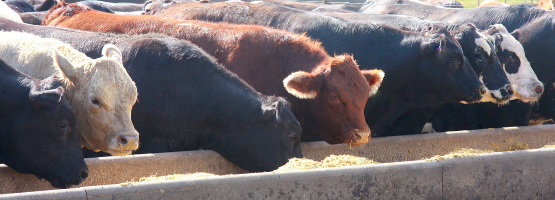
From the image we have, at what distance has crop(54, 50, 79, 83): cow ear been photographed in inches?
154

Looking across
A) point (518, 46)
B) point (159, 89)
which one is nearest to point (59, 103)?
point (159, 89)

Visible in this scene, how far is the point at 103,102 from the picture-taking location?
12.5 ft

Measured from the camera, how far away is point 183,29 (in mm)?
5574

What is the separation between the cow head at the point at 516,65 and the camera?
638cm

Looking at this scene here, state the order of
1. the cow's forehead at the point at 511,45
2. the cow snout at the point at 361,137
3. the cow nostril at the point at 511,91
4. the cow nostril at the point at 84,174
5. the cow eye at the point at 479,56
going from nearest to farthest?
1. the cow nostril at the point at 84,174
2. the cow snout at the point at 361,137
3. the cow nostril at the point at 511,91
4. the cow eye at the point at 479,56
5. the cow's forehead at the point at 511,45

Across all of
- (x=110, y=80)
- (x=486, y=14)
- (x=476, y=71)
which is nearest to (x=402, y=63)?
(x=476, y=71)

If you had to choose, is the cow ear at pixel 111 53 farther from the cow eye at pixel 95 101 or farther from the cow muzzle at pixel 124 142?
the cow muzzle at pixel 124 142

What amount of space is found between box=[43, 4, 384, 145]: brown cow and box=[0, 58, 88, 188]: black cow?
1.86m

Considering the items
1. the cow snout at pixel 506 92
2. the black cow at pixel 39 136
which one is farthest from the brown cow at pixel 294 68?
the black cow at pixel 39 136

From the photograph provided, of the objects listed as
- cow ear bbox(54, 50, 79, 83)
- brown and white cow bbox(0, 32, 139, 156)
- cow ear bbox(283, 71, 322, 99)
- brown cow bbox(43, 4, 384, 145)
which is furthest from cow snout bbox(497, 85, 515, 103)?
cow ear bbox(54, 50, 79, 83)

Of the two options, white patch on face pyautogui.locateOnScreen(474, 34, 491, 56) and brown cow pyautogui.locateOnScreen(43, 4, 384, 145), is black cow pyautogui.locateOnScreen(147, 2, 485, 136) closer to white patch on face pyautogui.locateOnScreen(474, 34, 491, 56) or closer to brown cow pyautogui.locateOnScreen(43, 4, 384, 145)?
white patch on face pyautogui.locateOnScreen(474, 34, 491, 56)

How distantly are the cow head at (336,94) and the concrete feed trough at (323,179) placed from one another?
200mm

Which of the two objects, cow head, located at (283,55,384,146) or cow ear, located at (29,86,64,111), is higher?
cow ear, located at (29,86,64,111)

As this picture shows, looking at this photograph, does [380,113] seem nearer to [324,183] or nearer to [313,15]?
[313,15]
